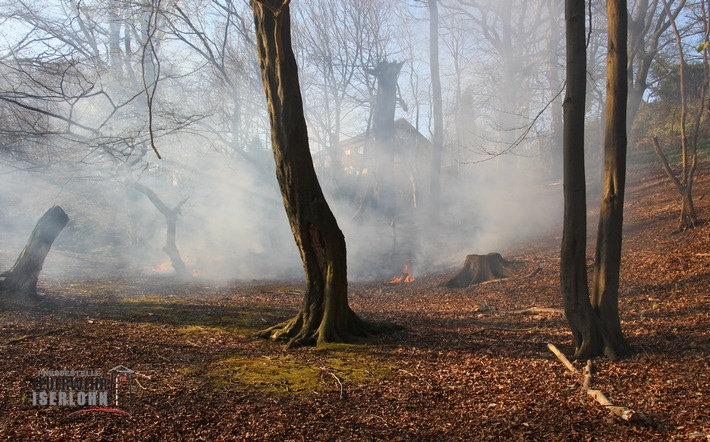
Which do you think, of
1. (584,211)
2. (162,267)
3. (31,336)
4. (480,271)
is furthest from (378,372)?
(162,267)

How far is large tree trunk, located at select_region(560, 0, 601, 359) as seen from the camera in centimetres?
455

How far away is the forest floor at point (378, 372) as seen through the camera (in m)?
3.13

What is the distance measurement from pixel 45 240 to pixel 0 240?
36.5 ft

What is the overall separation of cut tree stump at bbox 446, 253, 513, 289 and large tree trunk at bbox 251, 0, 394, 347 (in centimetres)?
584

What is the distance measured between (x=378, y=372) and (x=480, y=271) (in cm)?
710

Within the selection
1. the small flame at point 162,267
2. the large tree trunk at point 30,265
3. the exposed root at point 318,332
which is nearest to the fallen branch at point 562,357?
the exposed root at point 318,332

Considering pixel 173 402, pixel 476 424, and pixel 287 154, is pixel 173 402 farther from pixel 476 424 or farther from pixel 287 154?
pixel 287 154

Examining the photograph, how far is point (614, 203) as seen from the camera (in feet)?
15.0

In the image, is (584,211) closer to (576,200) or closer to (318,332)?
(576,200)

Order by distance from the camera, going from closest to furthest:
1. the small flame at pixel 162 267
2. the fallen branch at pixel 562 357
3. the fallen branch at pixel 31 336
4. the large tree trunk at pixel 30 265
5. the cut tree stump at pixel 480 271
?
1. the fallen branch at pixel 562 357
2. the fallen branch at pixel 31 336
3. the large tree trunk at pixel 30 265
4. the cut tree stump at pixel 480 271
5. the small flame at pixel 162 267

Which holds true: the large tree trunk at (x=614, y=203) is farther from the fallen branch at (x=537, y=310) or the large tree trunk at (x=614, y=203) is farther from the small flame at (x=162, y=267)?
the small flame at (x=162, y=267)

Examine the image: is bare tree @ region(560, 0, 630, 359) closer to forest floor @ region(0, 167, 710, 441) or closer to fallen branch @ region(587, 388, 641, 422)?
forest floor @ region(0, 167, 710, 441)

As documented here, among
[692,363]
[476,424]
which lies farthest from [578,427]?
[692,363]

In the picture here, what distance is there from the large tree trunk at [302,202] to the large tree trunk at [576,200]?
2.37 meters
